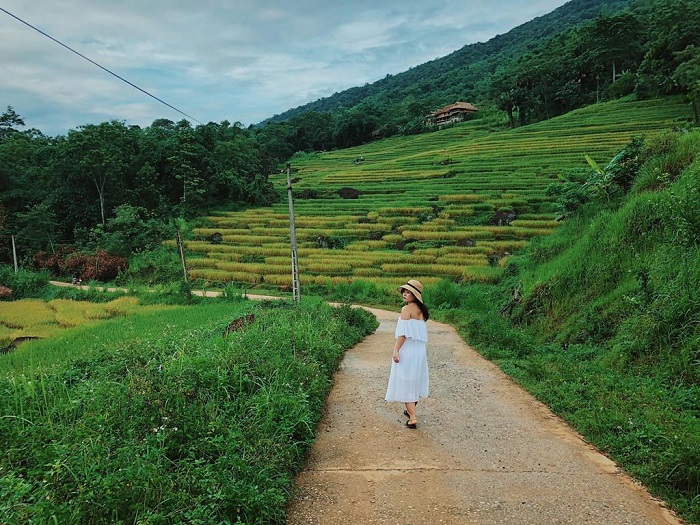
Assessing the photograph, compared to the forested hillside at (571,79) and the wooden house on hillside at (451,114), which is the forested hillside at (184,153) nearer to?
the forested hillside at (571,79)

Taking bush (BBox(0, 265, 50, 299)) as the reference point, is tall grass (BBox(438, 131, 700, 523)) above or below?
above

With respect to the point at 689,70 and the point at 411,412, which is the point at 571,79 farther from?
the point at 411,412

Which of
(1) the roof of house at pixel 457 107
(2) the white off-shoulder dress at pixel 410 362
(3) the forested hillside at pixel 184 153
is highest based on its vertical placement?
(1) the roof of house at pixel 457 107

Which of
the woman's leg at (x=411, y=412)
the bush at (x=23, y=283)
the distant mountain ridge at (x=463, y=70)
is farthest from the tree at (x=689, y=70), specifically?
the distant mountain ridge at (x=463, y=70)

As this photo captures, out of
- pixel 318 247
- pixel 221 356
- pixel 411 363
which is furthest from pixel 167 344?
pixel 318 247

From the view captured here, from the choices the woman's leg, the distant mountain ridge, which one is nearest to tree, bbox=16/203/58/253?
the woman's leg

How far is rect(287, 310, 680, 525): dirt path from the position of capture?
134 inches

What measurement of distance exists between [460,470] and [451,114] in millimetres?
69537

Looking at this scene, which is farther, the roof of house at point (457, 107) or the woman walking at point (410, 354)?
the roof of house at point (457, 107)

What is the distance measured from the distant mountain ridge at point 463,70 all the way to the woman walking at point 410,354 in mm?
76915

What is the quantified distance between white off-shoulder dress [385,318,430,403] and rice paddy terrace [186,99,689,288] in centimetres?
1553

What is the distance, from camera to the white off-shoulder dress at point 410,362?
5074 mm

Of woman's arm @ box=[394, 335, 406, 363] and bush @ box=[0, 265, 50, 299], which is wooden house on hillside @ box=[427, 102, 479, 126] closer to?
bush @ box=[0, 265, 50, 299]

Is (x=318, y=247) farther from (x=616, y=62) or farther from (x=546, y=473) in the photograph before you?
(x=616, y=62)
